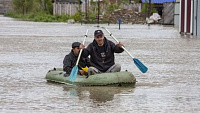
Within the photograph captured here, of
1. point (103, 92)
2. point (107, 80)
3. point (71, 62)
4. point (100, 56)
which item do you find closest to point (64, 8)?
point (71, 62)

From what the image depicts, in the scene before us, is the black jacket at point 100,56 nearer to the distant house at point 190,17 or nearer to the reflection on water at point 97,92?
the reflection on water at point 97,92

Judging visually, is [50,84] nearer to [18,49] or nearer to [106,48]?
[106,48]

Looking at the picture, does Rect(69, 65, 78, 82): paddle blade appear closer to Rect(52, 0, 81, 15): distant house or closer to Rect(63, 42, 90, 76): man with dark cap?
Answer: Rect(63, 42, 90, 76): man with dark cap

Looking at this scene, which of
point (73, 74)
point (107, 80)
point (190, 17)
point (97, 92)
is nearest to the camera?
point (97, 92)

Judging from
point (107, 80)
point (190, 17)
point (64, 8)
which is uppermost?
point (64, 8)

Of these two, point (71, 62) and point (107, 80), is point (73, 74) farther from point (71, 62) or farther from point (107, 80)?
point (71, 62)

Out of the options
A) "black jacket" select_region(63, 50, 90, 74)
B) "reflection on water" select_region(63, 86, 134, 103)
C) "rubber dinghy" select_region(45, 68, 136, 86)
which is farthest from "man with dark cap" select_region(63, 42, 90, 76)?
"reflection on water" select_region(63, 86, 134, 103)

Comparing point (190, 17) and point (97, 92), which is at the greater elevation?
point (190, 17)

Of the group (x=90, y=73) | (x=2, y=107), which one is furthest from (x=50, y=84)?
(x=2, y=107)

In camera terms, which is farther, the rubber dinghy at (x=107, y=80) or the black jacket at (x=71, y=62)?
the black jacket at (x=71, y=62)

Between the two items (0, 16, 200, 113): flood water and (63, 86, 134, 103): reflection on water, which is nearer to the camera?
(0, 16, 200, 113): flood water

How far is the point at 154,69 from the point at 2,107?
7.93 metres

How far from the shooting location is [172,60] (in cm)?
2128

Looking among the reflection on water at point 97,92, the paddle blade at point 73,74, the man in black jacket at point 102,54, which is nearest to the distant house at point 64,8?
the man in black jacket at point 102,54
